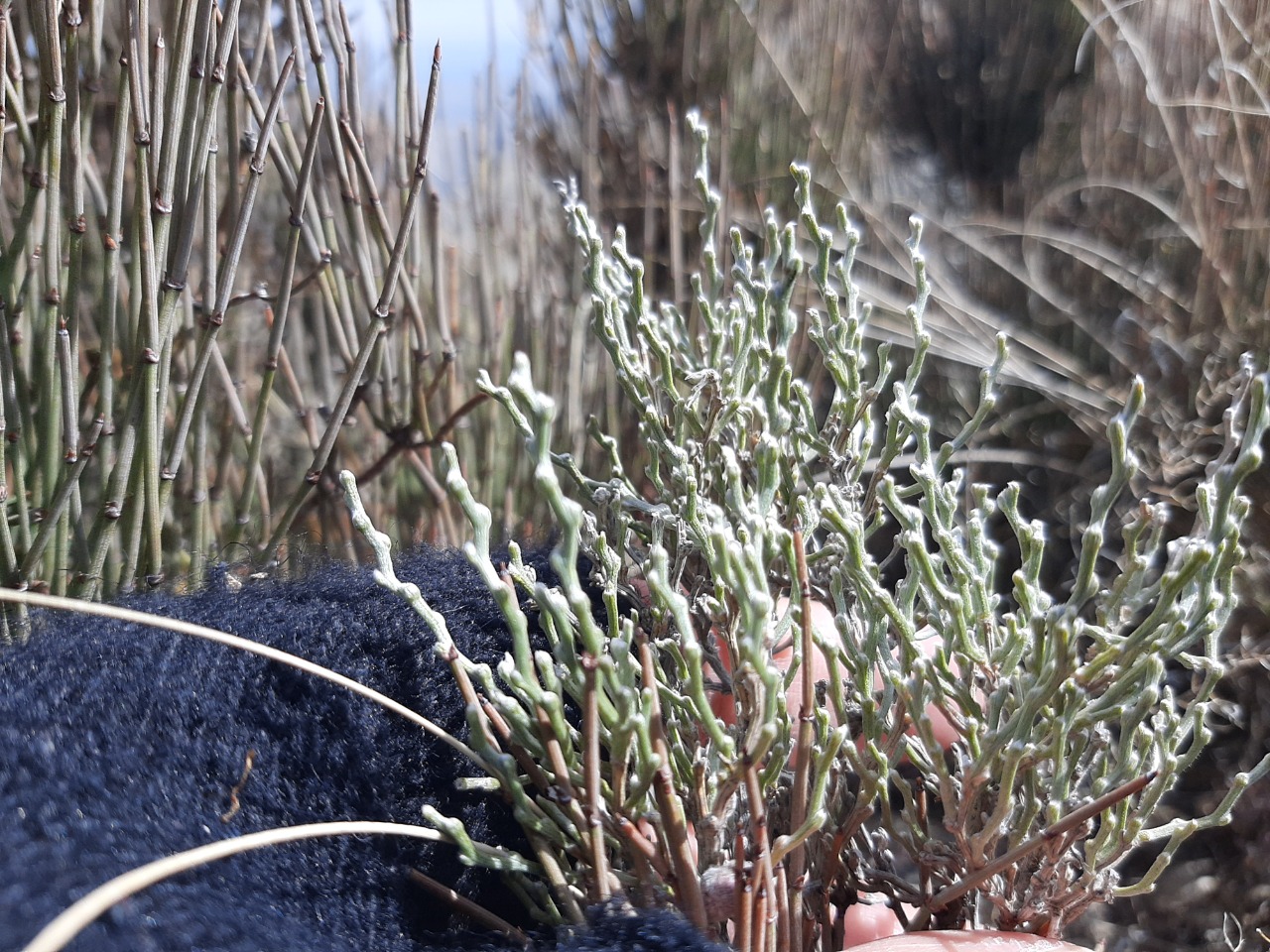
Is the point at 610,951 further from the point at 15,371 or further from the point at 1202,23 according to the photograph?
the point at 1202,23

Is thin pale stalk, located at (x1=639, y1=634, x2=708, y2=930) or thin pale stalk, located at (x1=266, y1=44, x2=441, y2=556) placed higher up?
thin pale stalk, located at (x1=266, y1=44, x2=441, y2=556)

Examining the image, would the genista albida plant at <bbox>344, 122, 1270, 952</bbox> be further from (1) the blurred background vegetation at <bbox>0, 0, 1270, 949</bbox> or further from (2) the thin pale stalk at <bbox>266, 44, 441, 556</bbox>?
(1) the blurred background vegetation at <bbox>0, 0, 1270, 949</bbox>

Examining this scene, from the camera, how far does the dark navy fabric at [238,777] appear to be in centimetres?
37

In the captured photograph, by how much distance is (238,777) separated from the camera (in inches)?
18.5

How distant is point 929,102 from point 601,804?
→ 8.25 ft

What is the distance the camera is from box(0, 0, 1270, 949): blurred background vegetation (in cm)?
69

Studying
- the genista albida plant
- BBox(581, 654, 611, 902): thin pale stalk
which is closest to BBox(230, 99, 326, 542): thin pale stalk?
the genista albida plant

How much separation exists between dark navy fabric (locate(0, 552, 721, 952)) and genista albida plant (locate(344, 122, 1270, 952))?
5 cm

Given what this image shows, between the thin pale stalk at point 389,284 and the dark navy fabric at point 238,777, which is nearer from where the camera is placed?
the dark navy fabric at point 238,777

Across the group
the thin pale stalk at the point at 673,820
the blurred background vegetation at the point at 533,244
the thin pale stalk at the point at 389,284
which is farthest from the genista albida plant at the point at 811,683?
the blurred background vegetation at the point at 533,244

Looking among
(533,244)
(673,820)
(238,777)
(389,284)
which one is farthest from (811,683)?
→ (533,244)

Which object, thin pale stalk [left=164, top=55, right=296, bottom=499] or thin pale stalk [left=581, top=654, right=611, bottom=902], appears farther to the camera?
thin pale stalk [left=164, top=55, right=296, bottom=499]

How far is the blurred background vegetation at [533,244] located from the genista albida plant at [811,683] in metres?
0.31

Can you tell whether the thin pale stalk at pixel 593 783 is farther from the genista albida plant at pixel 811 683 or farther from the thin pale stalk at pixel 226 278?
the thin pale stalk at pixel 226 278
